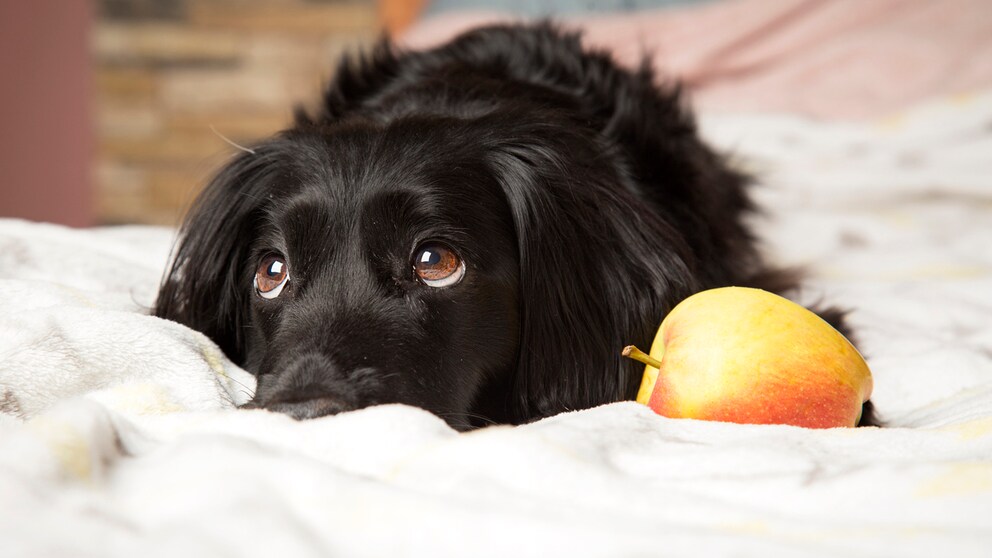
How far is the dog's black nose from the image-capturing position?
40.9 inches

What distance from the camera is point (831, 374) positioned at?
1.14 m

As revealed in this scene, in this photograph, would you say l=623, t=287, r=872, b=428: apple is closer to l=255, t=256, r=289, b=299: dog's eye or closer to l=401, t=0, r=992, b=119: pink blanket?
l=255, t=256, r=289, b=299: dog's eye

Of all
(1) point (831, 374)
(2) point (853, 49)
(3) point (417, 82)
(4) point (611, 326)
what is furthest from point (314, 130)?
(2) point (853, 49)

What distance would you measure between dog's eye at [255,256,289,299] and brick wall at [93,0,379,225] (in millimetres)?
3794

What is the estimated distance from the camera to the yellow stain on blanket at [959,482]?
804 mm

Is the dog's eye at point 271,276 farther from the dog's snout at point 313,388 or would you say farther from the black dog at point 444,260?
the dog's snout at point 313,388

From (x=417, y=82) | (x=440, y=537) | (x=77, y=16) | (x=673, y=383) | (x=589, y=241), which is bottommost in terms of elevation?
(x=440, y=537)

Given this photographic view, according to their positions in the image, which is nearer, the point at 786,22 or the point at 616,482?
the point at 616,482

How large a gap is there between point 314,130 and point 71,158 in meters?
4.08

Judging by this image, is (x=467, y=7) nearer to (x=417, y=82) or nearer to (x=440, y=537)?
(x=417, y=82)

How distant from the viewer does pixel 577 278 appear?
57.6 inches

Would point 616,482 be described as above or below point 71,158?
below

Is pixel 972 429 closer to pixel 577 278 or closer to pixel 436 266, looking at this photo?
pixel 577 278

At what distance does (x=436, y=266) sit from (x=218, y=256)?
51 cm
